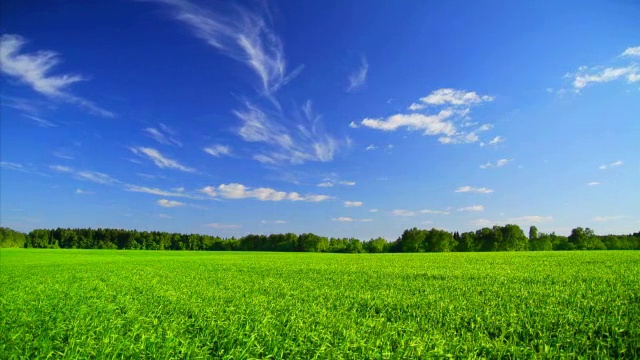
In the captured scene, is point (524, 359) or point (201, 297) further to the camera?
point (201, 297)

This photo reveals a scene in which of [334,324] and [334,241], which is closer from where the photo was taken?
[334,324]

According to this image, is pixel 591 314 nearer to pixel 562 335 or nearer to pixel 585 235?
pixel 562 335

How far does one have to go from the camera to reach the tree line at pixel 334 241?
11331cm

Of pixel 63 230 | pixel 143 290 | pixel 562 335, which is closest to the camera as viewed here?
pixel 562 335

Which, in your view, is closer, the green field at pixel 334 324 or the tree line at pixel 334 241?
the green field at pixel 334 324

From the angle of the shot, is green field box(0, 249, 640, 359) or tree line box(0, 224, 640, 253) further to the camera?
tree line box(0, 224, 640, 253)

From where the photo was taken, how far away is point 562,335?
26.1 feet

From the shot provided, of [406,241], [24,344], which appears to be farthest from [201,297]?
[406,241]

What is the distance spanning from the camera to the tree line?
113312 millimetres

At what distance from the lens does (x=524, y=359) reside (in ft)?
22.4

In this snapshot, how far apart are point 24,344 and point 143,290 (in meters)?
8.81

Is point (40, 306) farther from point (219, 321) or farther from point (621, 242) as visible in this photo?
point (621, 242)

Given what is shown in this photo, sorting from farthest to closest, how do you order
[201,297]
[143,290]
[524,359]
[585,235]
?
[585,235] → [143,290] → [201,297] → [524,359]

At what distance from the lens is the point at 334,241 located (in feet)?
481
